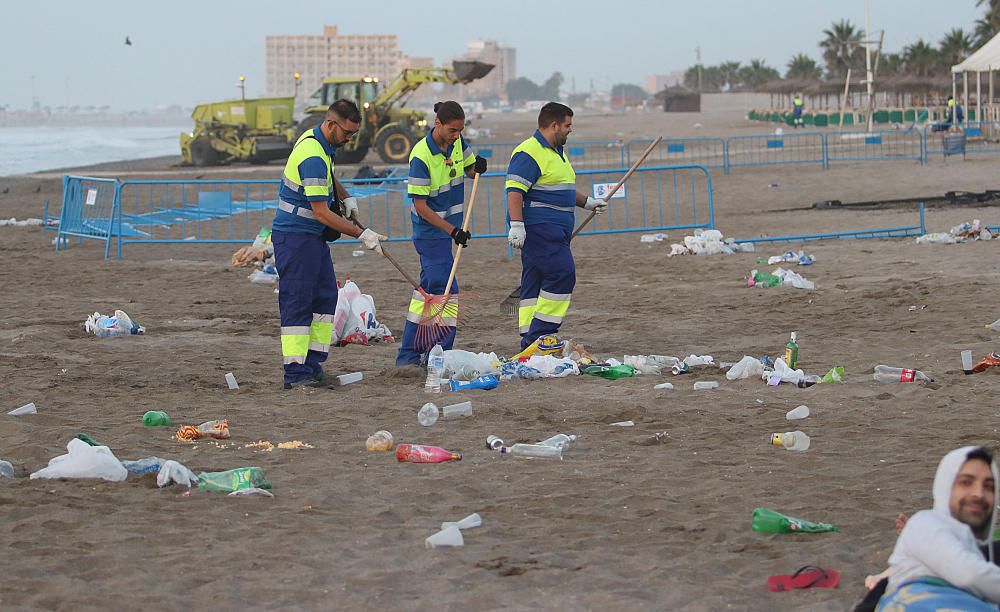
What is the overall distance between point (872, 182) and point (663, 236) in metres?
8.74

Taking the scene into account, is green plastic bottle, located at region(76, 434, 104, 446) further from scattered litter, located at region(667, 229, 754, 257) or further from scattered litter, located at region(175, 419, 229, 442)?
scattered litter, located at region(667, 229, 754, 257)

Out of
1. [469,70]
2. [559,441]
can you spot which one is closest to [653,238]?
[559,441]

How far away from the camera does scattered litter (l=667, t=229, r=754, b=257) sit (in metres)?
15.2

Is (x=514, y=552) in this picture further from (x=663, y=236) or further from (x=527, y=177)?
(x=663, y=236)

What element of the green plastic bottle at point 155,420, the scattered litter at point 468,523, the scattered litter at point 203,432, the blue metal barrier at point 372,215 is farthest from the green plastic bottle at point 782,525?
the blue metal barrier at point 372,215

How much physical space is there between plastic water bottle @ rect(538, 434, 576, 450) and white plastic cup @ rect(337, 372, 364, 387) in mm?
2197

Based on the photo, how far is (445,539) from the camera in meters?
4.97

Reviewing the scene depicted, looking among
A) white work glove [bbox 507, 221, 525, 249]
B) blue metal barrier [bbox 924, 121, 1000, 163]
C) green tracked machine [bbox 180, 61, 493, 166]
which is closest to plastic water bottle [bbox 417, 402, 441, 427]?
white work glove [bbox 507, 221, 525, 249]

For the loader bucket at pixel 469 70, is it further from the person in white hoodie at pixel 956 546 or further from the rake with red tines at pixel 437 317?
the person in white hoodie at pixel 956 546

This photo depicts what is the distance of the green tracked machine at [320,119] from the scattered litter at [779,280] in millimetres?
23587

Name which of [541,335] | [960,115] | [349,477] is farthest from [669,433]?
[960,115]

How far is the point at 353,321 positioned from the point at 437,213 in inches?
70.6

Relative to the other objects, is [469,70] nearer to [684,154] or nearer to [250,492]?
[684,154]

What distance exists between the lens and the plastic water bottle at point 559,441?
6402mm
